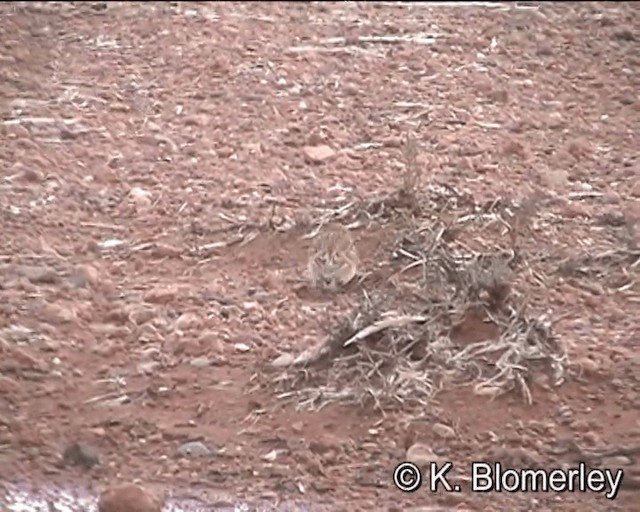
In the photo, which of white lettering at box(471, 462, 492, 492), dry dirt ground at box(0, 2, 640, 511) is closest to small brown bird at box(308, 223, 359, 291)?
dry dirt ground at box(0, 2, 640, 511)

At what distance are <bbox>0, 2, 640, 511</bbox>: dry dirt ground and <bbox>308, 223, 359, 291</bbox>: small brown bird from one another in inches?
1.1

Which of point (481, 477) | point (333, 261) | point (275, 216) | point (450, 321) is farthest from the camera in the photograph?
point (275, 216)

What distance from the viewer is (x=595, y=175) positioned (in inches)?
87.4

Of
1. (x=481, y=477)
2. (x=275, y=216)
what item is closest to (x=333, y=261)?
(x=275, y=216)

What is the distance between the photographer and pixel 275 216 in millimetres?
2105

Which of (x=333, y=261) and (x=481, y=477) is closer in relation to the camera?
(x=481, y=477)

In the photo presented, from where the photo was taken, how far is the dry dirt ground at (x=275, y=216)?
1.55 metres

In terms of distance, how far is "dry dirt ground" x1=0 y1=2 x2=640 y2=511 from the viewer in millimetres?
1547

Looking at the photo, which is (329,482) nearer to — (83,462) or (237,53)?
(83,462)

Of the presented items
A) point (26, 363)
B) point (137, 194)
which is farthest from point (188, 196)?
point (26, 363)

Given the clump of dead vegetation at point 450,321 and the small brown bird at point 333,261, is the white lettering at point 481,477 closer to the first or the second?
the clump of dead vegetation at point 450,321

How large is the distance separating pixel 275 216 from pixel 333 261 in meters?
0.23

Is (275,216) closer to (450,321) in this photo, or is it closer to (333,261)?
(333,261)

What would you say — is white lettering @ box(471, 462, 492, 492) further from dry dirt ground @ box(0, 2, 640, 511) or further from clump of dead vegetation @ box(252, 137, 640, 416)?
clump of dead vegetation @ box(252, 137, 640, 416)
